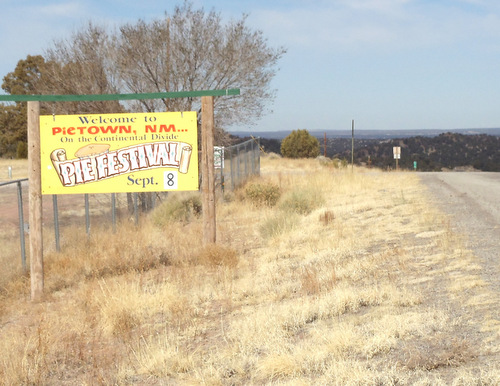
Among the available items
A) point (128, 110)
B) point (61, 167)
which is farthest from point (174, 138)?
point (128, 110)

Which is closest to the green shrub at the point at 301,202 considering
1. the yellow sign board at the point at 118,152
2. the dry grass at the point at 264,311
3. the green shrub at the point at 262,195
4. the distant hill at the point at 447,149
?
the green shrub at the point at 262,195

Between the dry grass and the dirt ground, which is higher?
the dirt ground

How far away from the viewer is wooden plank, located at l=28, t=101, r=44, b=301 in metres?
9.03

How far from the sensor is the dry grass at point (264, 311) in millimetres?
5156

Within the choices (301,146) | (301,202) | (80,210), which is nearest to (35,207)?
(301,202)

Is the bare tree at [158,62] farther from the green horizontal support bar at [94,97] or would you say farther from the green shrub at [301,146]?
the green shrub at [301,146]

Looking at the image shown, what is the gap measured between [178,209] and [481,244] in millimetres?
9358

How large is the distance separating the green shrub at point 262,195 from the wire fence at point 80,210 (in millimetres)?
978

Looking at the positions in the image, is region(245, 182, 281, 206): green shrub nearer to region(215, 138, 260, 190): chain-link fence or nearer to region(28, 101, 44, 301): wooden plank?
region(215, 138, 260, 190): chain-link fence

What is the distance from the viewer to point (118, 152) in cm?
976

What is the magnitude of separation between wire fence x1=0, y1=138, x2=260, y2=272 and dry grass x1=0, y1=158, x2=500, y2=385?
79 centimetres

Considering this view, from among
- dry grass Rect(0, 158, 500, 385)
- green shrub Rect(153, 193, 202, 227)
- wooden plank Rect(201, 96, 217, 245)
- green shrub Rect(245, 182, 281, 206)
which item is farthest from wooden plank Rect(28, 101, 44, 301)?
green shrub Rect(245, 182, 281, 206)

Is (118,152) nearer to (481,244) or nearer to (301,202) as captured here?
(481,244)

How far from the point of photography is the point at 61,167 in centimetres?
960
